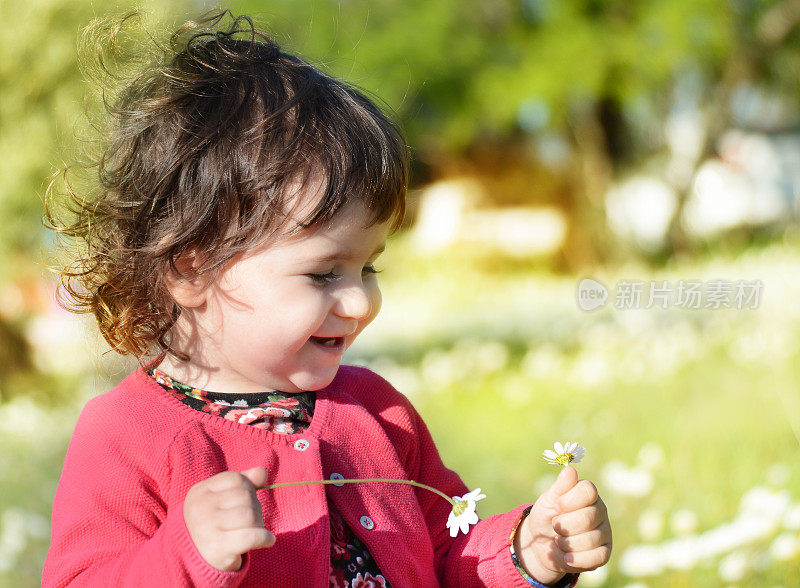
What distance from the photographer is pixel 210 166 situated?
142cm

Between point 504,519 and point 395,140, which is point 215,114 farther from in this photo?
point 504,519

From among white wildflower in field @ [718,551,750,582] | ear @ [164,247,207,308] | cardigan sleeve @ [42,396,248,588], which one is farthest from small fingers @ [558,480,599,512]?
white wildflower in field @ [718,551,750,582]

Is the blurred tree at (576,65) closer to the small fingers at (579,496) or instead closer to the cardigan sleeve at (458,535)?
the cardigan sleeve at (458,535)

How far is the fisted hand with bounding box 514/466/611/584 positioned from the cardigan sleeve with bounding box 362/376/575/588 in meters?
0.07

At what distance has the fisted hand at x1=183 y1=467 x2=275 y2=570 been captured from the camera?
108 cm

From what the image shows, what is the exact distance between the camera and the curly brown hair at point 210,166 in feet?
4.61

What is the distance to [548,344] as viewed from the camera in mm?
5223

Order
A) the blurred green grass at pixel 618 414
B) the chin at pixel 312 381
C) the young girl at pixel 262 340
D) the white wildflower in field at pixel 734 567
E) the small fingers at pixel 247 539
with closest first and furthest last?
the small fingers at pixel 247 539
the young girl at pixel 262 340
the chin at pixel 312 381
the white wildflower in field at pixel 734 567
the blurred green grass at pixel 618 414

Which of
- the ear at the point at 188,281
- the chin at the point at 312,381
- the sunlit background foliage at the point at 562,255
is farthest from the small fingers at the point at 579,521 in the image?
the sunlit background foliage at the point at 562,255

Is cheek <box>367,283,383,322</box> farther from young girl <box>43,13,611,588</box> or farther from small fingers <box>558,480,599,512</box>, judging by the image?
small fingers <box>558,480,599,512</box>

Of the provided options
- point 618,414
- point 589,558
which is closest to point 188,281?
point 589,558

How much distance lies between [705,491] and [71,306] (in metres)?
2.08

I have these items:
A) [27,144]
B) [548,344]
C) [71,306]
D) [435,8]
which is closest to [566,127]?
[435,8]

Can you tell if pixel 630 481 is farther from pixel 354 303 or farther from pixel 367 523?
pixel 354 303
